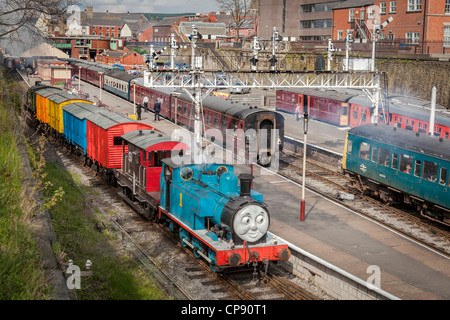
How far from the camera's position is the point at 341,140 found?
Answer: 37.7 metres

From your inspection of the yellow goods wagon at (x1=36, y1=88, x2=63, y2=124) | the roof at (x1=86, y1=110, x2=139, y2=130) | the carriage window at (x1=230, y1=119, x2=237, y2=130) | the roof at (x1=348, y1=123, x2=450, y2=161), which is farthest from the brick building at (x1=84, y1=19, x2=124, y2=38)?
the roof at (x1=348, y1=123, x2=450, y2=161)

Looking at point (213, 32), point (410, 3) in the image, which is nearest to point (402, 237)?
point (410, 3)

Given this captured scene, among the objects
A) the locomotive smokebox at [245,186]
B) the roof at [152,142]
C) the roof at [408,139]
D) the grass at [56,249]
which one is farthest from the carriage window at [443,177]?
the grass at [56,249]

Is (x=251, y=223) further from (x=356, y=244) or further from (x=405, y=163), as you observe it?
(x=405, y=163)

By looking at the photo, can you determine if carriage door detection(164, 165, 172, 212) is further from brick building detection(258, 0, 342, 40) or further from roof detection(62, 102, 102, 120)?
brick building detection(258, 0, 342, 40)

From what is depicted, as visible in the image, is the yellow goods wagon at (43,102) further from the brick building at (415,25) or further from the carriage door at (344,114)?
the brick building at (415,25)

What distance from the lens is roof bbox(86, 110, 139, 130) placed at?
961 inches

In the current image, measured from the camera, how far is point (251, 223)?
14.2 m

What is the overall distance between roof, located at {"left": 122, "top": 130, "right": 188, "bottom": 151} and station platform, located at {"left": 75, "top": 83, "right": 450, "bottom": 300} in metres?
4.58

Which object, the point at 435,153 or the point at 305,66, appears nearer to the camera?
the point at 435,153

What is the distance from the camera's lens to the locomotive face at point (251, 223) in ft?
45.6

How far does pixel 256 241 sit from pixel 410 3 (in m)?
44.1

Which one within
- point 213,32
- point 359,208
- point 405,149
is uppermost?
point 213,32
